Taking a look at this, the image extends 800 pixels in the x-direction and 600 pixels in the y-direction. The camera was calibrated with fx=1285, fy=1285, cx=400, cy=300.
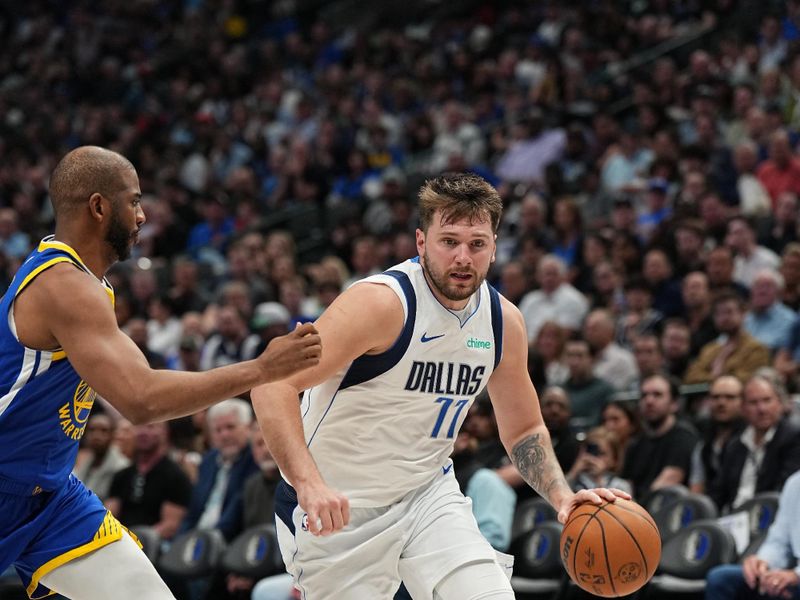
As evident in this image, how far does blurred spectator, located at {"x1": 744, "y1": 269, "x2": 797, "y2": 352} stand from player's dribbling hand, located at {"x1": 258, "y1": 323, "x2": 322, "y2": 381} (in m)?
6.87

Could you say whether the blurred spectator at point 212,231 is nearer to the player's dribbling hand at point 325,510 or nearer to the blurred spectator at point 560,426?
the blurred spectator at point 560,426

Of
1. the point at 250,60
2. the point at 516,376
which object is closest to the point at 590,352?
the point at 516,376

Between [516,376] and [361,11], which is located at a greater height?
[361,11]

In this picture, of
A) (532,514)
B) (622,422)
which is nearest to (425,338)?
(532,514)

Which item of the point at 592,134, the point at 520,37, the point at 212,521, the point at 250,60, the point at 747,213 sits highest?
the point at 250,60

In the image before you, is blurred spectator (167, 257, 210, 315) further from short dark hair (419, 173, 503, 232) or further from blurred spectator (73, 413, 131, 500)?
short dark hair (419, 173, 503, 232)

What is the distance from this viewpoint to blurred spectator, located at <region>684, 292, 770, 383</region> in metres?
9.88

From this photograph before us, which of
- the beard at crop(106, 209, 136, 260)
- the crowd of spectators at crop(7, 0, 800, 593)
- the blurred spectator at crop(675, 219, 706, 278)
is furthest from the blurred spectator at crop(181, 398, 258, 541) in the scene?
the beard at crop(106, 209, 136, 260)

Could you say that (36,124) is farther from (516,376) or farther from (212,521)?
(516,376)

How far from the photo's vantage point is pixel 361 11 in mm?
24031

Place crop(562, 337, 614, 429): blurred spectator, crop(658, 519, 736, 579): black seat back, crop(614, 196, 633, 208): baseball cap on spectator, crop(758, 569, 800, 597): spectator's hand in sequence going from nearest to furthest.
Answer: crop(758, 569, 800, 597): spectator's hand, crop(658, 519, 736, 579): black seat back, crop(562, 337, 614, 429): blurred spectator, crop(614, 196, 633, 208): baseball cap on spectator

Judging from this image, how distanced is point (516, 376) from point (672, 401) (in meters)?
4.34

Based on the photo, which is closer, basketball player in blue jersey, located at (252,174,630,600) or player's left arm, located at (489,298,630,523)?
basketball player in blue jersey, located at (252,174,630,600)

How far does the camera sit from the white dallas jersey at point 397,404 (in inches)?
193
